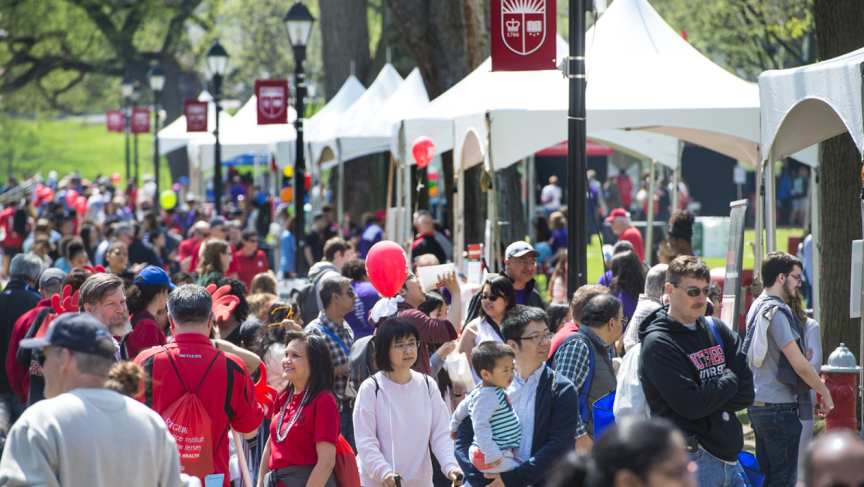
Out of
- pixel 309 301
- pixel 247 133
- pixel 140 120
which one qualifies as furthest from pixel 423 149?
pixel 140 120

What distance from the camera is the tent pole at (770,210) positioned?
7.59 meters

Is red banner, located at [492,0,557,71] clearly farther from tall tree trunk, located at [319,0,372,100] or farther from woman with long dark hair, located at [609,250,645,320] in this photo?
tall tree trunk, located at [319,0,372,100]

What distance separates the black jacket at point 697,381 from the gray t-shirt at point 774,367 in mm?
1431

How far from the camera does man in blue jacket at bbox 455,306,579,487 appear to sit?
4.44 meters

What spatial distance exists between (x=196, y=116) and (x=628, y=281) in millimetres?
16949

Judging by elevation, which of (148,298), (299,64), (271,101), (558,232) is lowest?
(148,298)

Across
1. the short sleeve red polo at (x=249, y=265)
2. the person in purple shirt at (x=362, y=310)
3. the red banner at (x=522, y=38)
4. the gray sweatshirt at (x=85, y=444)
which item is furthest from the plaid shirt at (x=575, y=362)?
the short sleeve red polo at (x=249, y=265)

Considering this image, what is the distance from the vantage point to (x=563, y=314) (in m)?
6.80

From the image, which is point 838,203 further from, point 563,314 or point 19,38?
point 19,38

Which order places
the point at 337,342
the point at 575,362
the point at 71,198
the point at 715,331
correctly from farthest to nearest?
the point at 71,198 → the point at 337,342 → the point at 575,362 → the point at 715,331

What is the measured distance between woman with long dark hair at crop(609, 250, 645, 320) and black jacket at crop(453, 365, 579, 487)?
3378 millimetres

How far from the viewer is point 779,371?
608 centimetres

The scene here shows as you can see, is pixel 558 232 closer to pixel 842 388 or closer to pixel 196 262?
pixel 196 262

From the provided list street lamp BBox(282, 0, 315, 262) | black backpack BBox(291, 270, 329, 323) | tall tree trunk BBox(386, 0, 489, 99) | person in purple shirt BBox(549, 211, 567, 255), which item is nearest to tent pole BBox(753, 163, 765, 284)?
black backpack BBox(291, 270, 329, 323)
